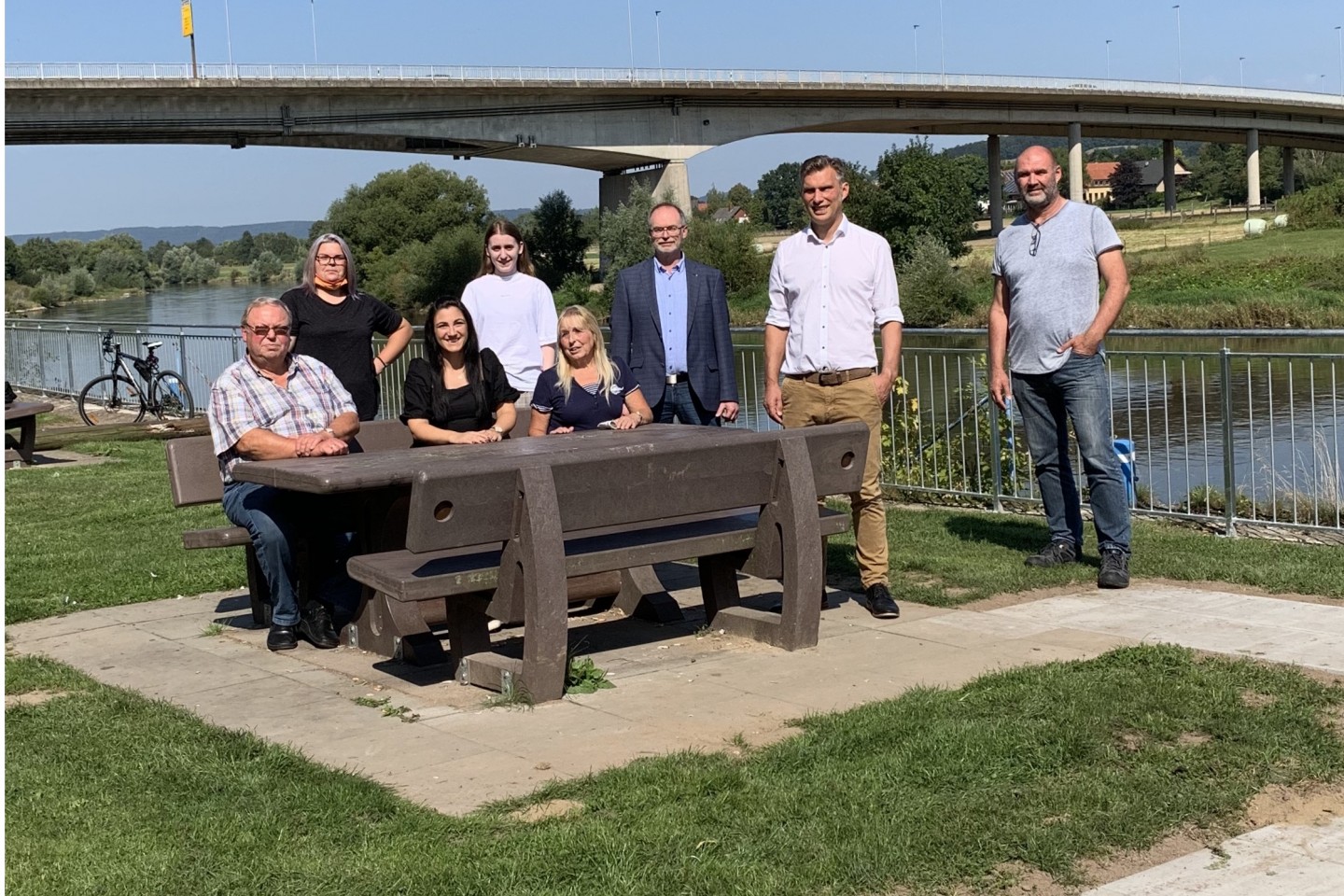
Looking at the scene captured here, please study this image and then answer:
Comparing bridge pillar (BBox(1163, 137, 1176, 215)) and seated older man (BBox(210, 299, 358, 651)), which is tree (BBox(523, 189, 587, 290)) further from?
seated older man (BBox(210, 299, 358, 651))

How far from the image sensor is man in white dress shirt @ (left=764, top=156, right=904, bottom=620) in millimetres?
6766

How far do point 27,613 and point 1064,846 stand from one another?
5454 mm

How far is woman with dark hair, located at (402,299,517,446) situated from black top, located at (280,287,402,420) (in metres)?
0.37

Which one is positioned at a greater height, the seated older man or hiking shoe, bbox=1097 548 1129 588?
the seated older man

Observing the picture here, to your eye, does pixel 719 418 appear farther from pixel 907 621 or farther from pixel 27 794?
pixel 27 794

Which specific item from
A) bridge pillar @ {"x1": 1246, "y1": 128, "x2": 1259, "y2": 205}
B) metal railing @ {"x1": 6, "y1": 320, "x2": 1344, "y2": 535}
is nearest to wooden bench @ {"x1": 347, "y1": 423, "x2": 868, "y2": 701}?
metal railing @ {"x1": 6, "y1": 320, "x2": 1344, "y2": 535}

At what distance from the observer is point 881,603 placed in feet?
22.2

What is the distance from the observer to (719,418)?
764 centimetres

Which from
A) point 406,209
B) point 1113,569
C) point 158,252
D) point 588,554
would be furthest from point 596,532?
point 158,252

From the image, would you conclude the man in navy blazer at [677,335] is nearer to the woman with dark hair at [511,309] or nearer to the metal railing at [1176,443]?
the woman with dark hair at [511,309]

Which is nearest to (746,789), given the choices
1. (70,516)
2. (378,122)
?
(70,516)

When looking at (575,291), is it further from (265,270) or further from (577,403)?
(265,270)

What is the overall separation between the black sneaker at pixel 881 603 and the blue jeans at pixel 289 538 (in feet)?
7.27

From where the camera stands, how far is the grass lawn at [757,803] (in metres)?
3.69
